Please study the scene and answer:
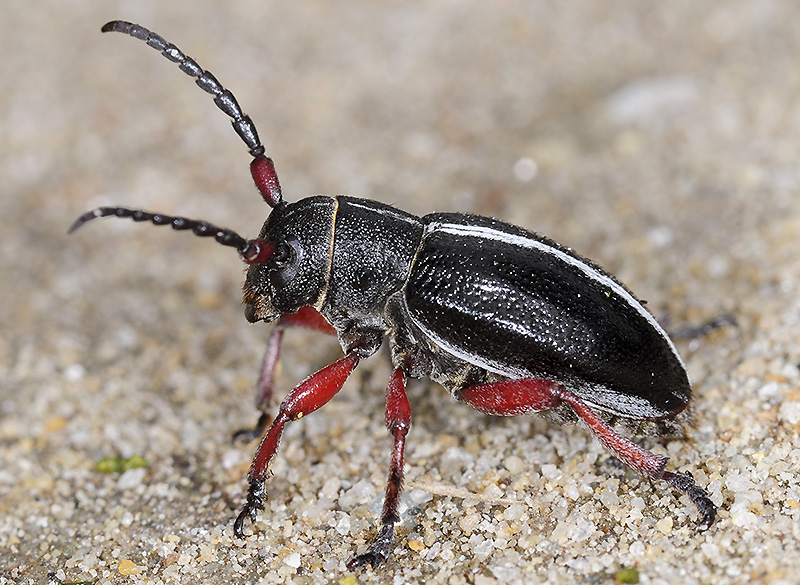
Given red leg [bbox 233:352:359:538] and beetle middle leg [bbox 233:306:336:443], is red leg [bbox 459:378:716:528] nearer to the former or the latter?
red leg [bbox 233:352:359:538]

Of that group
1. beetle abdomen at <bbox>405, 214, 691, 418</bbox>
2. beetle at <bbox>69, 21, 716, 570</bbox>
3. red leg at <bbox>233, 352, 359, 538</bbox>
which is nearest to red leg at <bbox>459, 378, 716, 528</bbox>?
Answer: beetle at <bbox>69, 21, 716, 570</bbox>

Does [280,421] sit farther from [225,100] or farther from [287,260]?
[225,100]

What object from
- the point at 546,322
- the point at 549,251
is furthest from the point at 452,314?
the point at 549,251

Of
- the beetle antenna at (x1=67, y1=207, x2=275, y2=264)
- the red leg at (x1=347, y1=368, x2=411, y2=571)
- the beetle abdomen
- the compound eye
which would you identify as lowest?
the red leg at (x1=347, y1=368, x2=411, y2=571)

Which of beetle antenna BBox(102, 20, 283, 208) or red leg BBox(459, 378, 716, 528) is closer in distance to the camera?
red leg BBox(459, 378, 716, 528)

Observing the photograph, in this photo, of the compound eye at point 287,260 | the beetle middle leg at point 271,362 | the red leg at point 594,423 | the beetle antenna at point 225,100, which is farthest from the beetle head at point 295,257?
the red leg at point 594,423

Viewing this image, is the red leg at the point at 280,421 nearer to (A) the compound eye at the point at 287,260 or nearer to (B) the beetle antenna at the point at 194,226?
(A) the compound eye at the point at 287,260

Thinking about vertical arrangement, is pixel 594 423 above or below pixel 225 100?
below

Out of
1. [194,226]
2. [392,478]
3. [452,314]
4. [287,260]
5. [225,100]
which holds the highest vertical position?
[225,100]
